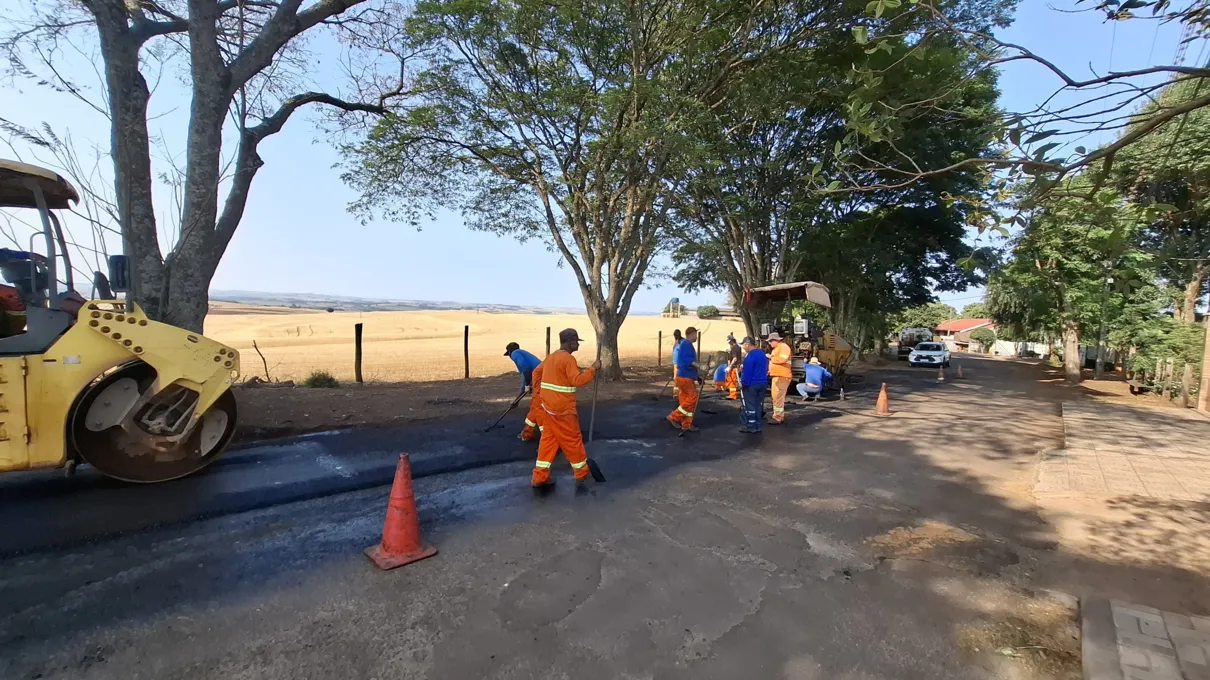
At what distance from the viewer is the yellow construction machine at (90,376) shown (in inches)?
174

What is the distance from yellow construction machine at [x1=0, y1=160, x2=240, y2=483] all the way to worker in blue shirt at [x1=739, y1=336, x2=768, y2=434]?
21.6 ft

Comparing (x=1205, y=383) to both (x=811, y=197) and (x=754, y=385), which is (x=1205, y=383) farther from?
(x=754, y=385)

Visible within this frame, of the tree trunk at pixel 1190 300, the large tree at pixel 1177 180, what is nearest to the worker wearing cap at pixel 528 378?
the large tree at pixel 1177 180

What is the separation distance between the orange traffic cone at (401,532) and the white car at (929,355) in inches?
1256

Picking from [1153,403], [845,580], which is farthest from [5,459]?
[1153,403]

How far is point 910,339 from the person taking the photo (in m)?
40.6

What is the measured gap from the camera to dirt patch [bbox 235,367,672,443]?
7.69 meters

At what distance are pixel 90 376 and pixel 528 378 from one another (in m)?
4.92

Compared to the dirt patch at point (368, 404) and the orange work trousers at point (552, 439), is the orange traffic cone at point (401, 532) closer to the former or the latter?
the orange work trousers at point (552, 439)

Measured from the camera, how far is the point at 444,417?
879 cm

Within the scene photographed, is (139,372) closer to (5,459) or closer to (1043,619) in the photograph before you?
(5,459)

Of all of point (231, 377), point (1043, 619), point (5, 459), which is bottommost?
point (1043, 619)

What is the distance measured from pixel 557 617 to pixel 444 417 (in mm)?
6049

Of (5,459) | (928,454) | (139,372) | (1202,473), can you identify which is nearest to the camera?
(5,459)
